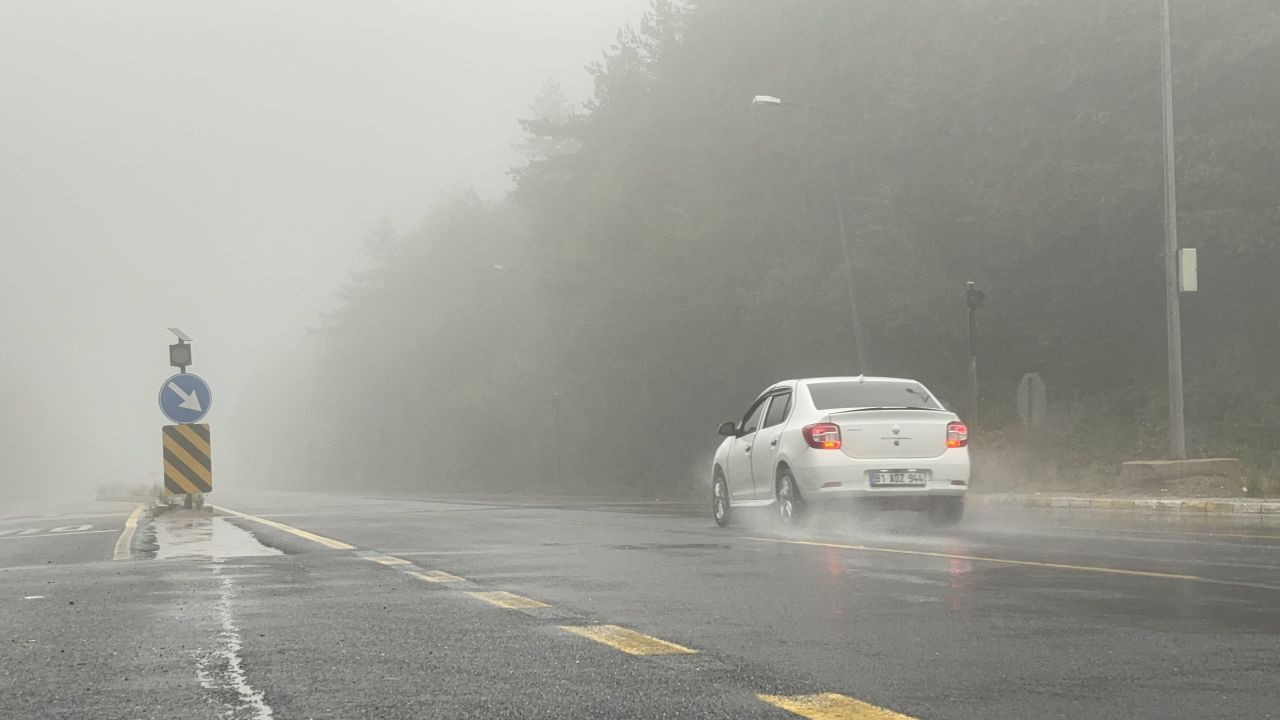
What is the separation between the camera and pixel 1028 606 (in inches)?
306

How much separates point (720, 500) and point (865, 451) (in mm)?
2989

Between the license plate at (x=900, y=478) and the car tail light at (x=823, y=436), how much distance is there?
1.66 feet

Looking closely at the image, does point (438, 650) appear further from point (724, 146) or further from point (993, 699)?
point (724, 146)

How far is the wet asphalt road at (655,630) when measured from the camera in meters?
5.12

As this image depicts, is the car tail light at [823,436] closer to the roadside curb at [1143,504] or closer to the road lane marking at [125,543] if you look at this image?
the roadside curb at [1143,504]

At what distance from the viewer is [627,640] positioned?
258 inches

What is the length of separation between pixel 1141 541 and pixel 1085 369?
24954mm

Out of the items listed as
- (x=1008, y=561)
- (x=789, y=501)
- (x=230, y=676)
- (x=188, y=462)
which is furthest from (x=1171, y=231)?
(x=230, y=676)

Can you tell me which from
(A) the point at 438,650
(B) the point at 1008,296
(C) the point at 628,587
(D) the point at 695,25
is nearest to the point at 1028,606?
A: (C) the point at 628,587

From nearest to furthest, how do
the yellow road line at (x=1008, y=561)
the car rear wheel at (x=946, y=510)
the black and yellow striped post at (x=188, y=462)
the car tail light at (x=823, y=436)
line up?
the yellow road line at (x=1008, y=561) → the car tail light at (x=823, y=436) → the car rear wheel at (x=946, y=510) → the black and yellow striped post at (x=188, y=462)

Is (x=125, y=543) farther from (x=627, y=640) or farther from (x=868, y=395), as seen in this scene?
(x=627, y=640)

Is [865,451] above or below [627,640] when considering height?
above

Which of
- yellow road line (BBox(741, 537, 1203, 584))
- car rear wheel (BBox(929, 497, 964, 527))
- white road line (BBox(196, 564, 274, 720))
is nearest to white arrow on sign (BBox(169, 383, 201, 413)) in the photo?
yellow road line (BBox(741, 537, 1203, 584))

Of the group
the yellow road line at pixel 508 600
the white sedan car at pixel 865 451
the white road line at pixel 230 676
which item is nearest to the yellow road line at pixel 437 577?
the yellow road line at pixel 508 600
